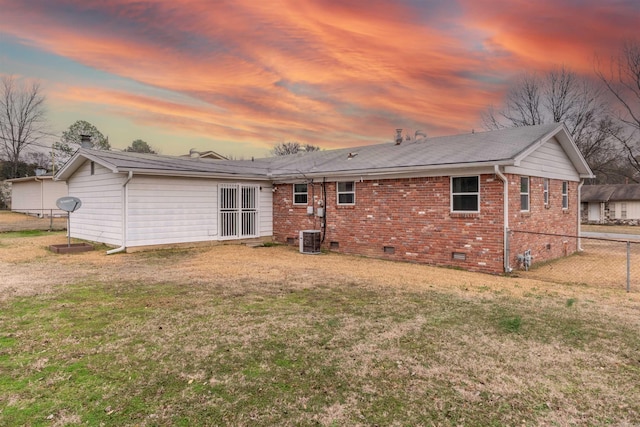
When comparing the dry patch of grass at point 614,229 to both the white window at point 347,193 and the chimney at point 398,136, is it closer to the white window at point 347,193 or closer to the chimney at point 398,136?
the chimney at point 398,136

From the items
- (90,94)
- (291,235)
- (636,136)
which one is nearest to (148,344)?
(291,235)

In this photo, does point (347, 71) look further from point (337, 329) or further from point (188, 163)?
point (337, 329)

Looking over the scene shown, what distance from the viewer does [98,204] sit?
13555mm

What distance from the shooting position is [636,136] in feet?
94.7

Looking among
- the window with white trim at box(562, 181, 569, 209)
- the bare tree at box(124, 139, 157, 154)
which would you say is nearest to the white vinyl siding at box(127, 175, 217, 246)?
the window with white trim at box(562, 181, 569, 209)

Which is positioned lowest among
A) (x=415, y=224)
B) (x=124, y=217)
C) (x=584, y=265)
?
(x=584, y=265)

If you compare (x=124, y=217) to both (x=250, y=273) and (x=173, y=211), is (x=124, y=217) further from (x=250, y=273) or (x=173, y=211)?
(x=250, y=273)

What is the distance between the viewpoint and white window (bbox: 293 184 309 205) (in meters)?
14.3

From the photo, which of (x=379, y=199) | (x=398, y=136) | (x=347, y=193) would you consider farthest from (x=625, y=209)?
(x=347, y=193)

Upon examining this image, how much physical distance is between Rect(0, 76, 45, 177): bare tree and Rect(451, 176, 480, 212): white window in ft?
151

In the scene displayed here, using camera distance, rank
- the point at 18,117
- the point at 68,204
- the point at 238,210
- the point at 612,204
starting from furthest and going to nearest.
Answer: the point at 18,117
the point at 612,204
the point at 238,210
the point at 68,204

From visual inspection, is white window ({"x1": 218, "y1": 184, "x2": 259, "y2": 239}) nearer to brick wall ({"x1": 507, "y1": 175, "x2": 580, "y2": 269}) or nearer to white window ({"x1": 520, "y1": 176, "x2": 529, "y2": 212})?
brick wall ({"x1": 507, "y1": 175, "x2": 580, "y2": 269})

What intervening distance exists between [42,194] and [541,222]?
3292 centimetres

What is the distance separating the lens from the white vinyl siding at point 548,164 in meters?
10.5
